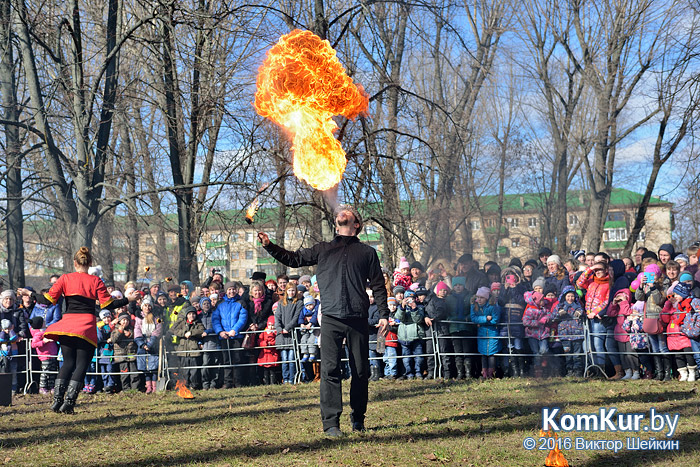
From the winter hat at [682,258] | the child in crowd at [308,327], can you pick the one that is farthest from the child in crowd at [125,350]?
the winter hat at [682,258]

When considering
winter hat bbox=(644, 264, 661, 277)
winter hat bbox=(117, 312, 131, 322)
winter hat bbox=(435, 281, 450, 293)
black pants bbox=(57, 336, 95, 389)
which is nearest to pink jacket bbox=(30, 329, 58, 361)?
winter hat bbox=(117, 312, 131, 322)

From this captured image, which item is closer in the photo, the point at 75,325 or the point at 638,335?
the point at 75,325

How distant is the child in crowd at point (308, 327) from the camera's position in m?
13.3

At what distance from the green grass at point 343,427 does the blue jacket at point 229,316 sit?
76.7 inches

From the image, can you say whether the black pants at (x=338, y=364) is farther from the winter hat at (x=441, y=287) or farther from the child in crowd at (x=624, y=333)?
the child in crowd at (x=624, y=333)

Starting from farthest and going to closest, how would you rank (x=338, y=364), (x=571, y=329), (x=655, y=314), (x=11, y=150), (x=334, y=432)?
(x=11, y=150) < (x=571, y=329) < (x=655, y=314) < (x=338, y=364) < (x=334, y=432)

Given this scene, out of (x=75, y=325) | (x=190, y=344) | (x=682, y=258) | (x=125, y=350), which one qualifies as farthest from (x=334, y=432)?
(x=682, y=258)

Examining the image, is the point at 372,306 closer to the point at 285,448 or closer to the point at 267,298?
the point at 267,298

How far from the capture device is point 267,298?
14266 mm

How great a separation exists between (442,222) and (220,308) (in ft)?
43.7

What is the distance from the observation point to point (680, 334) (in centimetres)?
1102

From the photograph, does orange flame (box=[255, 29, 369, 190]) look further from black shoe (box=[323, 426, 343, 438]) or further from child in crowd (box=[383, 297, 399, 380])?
child in crowd (box=[383, 297, 399, 380])

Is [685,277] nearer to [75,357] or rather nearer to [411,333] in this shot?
[411,333]

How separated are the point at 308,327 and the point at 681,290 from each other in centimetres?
594
